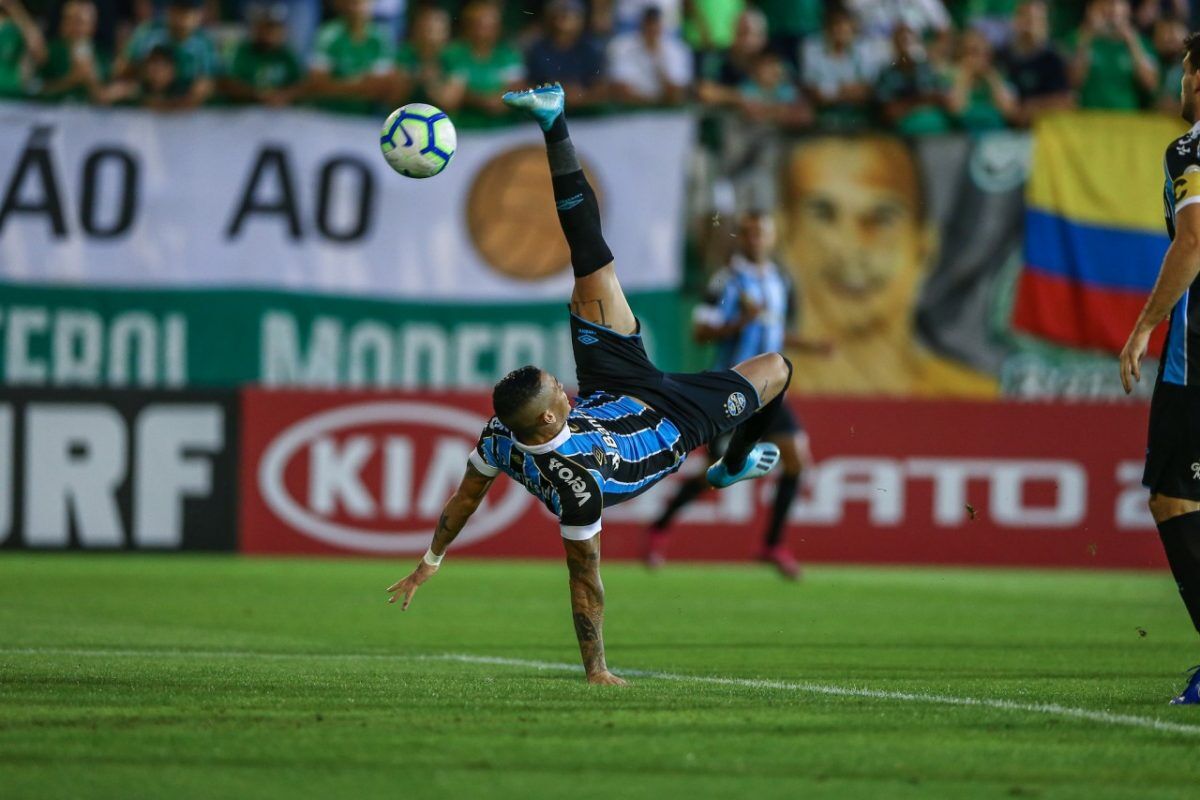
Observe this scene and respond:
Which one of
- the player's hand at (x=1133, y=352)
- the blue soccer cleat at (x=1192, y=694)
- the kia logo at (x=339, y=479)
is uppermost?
the player's hand at (x=1133, y=352)

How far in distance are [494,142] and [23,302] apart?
482cm

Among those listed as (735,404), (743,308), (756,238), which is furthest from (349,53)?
(735,404)

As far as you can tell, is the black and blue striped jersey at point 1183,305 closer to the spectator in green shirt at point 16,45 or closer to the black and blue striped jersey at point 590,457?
the black and blue striped jersey at point 590,457

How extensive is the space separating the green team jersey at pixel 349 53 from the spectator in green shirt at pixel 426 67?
0.21 m

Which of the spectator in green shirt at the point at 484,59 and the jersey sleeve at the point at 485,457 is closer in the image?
the jersey sleeve at the point at 485,457

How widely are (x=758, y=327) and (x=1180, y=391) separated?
8344 millimetres

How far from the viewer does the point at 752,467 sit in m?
9.91

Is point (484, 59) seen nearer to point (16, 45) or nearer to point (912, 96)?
point (912, 96)

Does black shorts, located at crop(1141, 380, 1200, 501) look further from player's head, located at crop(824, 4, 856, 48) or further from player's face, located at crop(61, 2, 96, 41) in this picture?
player's face, located at crop(61, 2, 96, 41)

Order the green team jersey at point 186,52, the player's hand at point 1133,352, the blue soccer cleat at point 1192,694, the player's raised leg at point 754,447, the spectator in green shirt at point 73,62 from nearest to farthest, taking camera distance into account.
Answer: the player's hand at point 1133,352 < the blue soccer cleat at point 1192,694 < the player's raised leg at point 754,447 < the spectator in green shirt at point 73,62 < the green team jersey at point 186,52

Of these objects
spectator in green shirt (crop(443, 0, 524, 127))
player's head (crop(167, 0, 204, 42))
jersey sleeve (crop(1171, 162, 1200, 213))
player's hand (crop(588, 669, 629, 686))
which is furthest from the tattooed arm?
player's head (crop(167, 0, 204, 42))

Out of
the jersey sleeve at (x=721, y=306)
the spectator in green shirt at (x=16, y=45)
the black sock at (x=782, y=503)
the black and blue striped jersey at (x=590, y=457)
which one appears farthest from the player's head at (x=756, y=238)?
the spectator in green shirt at (x=16, y=45)

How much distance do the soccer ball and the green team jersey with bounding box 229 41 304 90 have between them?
9263 mm

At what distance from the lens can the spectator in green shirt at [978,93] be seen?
60.6 ft
